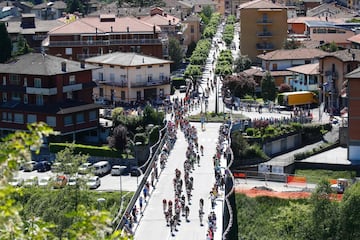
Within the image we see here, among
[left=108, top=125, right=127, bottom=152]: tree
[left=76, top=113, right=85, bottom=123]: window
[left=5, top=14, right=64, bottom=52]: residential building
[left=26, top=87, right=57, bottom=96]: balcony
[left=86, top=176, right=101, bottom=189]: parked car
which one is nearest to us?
[left=86, top=176, right=101, bottom=189]: parked car

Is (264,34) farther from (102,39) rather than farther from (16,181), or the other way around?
(16,181)

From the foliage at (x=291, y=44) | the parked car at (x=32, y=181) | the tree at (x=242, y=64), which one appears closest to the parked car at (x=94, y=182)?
the parked car at (x=32, y=181)

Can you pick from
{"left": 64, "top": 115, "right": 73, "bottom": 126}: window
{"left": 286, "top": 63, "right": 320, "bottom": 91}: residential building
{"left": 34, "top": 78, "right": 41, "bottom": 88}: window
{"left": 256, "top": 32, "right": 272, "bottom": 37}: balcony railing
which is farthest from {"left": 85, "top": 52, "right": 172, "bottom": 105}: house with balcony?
{"left": 256, "top": 32, "right": 272, "bottom": 37}: balcony railing

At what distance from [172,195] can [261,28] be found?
163ft

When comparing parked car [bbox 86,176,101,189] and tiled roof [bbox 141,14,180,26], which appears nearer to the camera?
parked car [bbox 86,176,101,189]

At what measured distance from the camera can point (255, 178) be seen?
169ft

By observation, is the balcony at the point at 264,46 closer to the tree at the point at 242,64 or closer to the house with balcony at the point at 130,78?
the tree at the point at 242,64

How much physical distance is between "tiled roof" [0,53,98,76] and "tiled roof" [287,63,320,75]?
720 inches

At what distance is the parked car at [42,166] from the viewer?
177 ft

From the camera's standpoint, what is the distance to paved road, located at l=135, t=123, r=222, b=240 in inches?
1383

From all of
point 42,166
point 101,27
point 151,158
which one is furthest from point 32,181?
point 101,27

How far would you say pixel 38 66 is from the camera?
59688 mm

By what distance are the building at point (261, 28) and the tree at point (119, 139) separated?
35.9m

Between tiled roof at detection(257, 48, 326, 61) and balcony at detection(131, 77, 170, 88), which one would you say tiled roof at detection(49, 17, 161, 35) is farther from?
tiled roof at detection(257, 48, 326, 61)
